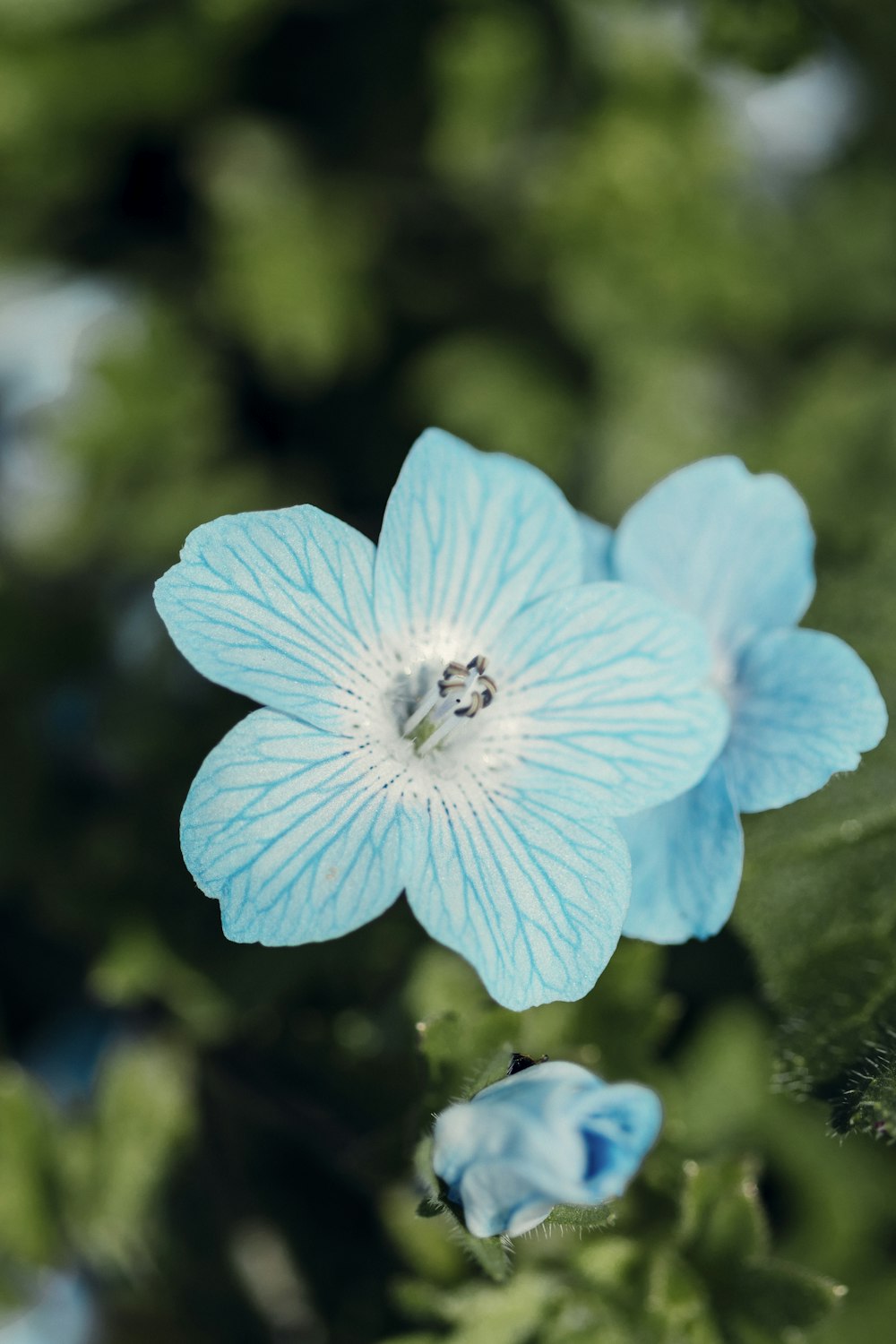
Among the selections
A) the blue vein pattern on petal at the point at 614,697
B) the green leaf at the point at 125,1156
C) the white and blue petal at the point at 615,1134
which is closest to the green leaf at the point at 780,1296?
the white and blue petal at the point at 615,1134

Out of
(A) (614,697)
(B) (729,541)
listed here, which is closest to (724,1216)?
(A) (614,697)

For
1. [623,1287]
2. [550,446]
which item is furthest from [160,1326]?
[550,446]

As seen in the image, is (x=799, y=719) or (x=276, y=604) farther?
(x=799, y=719)

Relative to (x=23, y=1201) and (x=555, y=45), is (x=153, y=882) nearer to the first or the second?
(x=23, y=1201)

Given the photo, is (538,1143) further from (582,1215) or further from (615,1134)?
(582,1215)

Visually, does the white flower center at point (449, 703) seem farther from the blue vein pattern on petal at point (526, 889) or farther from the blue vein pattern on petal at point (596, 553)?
the blue vein pattern on petal at point (596, 553)

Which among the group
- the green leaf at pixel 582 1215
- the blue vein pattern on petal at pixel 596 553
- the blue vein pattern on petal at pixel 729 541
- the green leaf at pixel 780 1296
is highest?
the blue vein pattern on petal at pixel 729 541

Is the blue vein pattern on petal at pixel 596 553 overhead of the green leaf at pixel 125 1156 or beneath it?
overhead
